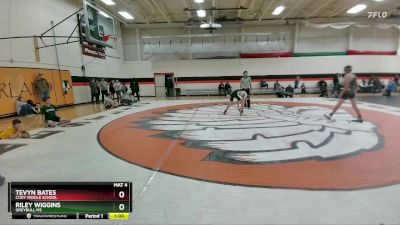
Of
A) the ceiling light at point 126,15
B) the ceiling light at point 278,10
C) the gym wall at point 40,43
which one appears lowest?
the gym wall at point 40,43

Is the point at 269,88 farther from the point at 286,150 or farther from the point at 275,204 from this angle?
the point at 275,204

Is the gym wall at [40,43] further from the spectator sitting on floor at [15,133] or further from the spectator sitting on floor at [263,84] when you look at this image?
the spectator sitting on floor at [263,84]

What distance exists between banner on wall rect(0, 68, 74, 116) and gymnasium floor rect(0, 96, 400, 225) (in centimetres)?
426

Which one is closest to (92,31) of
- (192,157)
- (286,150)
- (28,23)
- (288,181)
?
(28,23)

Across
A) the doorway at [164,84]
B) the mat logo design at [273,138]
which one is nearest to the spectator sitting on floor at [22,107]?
the mat logo design at [273,138]

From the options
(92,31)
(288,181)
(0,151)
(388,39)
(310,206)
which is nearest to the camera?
(310,206)

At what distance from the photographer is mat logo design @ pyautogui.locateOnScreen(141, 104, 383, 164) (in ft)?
11.3

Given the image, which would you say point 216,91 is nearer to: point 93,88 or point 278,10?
point 278,10

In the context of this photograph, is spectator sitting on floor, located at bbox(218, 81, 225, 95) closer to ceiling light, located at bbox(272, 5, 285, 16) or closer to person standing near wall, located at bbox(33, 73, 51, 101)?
ceiling light, located at bbox(272, 5, 285, 16)

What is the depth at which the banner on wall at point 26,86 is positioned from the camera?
27.2 ft

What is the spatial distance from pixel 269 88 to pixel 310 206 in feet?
54.4

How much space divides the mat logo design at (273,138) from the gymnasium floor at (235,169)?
2 cm

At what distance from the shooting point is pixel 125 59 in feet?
61.5
